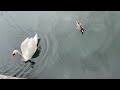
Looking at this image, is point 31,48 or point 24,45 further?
point 31,48

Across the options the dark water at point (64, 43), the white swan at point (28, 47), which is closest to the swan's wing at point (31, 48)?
the white swan at point (28, 47)

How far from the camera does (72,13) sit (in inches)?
179

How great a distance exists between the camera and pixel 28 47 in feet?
14.1

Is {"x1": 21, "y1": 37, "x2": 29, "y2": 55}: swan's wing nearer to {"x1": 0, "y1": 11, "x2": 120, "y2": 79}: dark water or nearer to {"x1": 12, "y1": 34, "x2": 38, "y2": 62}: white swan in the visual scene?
{"x1": 12, "y1": 34, "x2": 38, "y2": 62}: white swan

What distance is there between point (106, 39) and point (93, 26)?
1.32 feet

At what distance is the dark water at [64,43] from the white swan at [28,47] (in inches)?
5.0

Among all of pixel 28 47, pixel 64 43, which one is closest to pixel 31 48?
pixel 28 47

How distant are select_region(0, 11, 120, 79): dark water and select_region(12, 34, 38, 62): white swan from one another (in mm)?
126

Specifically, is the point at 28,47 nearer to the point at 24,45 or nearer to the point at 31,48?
the point at 31,48

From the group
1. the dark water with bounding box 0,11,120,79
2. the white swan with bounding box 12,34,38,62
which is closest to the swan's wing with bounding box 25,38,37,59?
the white swan with bounding box 12,34,38,62

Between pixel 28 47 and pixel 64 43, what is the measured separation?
724 mm

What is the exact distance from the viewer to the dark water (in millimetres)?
3621

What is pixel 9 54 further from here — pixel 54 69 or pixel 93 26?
pixel 93 26
